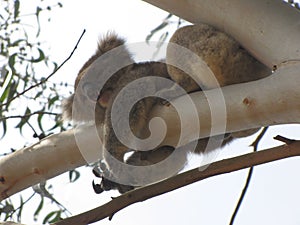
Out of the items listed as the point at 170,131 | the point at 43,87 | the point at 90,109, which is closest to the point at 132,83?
the point at 90,109

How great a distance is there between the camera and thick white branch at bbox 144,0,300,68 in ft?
6.25

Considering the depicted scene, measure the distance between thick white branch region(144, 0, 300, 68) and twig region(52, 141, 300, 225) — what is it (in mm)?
266

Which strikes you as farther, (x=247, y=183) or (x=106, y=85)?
(x=106, y=85)

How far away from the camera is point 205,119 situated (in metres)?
2.03

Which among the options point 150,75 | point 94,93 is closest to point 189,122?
point 150,75

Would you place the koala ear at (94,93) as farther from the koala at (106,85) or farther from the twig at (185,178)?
the twig at (185,178)

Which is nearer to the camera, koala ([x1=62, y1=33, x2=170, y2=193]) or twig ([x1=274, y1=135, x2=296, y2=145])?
twig ([x1=274, y1=135, x2=296, y2=145])

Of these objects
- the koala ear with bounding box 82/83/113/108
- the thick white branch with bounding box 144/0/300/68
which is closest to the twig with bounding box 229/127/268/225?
the thick white branch with bounding box 144/0/300/68

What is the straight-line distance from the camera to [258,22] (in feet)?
6.48

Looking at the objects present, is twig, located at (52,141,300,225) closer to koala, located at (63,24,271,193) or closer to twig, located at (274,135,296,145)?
twig, located at (274,135,296,145)

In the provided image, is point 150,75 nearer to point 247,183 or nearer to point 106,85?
point 106,85

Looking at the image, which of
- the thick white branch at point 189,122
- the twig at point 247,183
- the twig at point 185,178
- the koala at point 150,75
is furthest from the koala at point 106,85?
the twig at point 185,178

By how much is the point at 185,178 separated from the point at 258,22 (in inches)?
20.7

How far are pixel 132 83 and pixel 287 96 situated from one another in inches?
42.4
